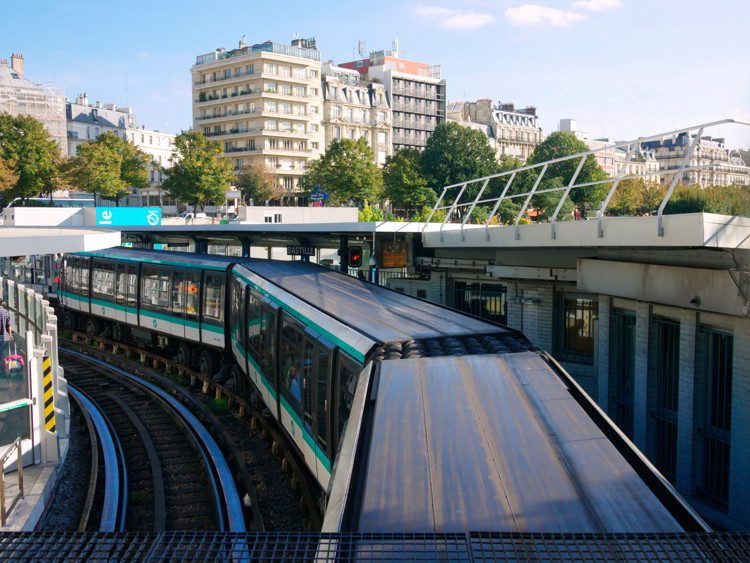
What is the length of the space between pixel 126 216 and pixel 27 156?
20672 millimetres

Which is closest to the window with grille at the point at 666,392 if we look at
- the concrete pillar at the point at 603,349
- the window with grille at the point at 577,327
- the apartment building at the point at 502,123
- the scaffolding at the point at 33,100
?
the concrete pillar at the point at 603,349

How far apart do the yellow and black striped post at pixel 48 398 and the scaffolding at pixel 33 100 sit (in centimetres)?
6957

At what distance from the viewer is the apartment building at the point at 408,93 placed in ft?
304

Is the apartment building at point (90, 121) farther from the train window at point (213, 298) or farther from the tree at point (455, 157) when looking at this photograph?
the train window at point (213, 298)

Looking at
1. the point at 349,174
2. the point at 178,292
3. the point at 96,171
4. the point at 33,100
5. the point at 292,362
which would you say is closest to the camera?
the point at 292,362

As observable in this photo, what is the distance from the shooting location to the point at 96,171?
188 feet

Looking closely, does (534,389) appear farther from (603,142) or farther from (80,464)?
(603,142)

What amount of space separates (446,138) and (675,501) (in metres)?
62.7

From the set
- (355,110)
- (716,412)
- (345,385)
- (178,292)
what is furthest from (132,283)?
(355,110)

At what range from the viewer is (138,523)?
405 inches

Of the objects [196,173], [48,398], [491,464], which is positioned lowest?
[48,398]

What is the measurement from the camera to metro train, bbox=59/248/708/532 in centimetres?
408

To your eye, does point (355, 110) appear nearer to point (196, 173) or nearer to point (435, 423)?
point (196, 173)

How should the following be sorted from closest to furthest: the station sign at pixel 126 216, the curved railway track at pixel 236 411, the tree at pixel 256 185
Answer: the curved railway track at pixel 236 411, the station sign at pixel 126 216, the tree at pixel 256 185
